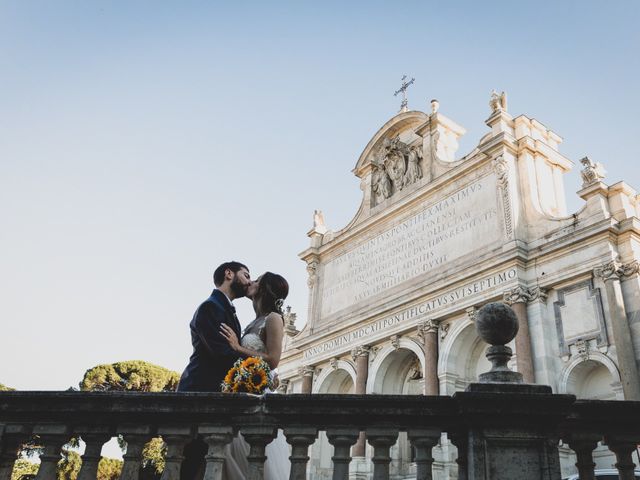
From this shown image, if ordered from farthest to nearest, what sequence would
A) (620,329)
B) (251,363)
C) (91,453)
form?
(620,329), (251,363), (91,453)

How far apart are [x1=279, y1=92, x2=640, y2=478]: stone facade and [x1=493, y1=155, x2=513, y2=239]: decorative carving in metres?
0.05

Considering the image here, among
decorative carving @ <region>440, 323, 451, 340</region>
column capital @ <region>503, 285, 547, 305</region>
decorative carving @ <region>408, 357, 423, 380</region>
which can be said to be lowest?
decorative carving @ <region>408, 357, 423, 380</region>

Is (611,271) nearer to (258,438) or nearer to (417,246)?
(417,246)

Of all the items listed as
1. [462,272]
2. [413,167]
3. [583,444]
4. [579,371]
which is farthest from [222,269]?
[413,167]

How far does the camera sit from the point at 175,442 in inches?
175

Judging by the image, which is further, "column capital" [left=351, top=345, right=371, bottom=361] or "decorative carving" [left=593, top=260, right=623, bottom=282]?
"column capital" [left=351, top=345, right=371, bottom=361]

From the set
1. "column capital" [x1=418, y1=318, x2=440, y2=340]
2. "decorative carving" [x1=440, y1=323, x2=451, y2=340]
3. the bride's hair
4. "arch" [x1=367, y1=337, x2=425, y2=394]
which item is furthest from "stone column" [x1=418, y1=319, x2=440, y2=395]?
the bride's hair

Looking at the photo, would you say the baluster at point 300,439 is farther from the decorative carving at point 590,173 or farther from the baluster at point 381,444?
the decorative carving at point 590,173

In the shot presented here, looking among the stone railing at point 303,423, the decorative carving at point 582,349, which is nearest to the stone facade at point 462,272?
the decorative carving at point 582,349

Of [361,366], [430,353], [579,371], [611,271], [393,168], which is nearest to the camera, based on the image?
[611,271]

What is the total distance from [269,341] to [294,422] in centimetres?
97

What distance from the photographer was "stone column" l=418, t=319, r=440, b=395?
2039cm

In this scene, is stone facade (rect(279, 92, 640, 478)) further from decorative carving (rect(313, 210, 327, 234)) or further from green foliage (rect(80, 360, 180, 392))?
green foliage (rect(80, 360, 180, 392))

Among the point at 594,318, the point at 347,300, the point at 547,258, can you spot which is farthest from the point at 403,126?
the point at 594,318
